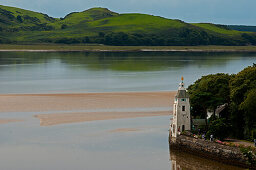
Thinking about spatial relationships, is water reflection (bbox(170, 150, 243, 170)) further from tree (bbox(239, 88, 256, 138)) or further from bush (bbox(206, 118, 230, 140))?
tree (bbox(239, 88, 256, 138))

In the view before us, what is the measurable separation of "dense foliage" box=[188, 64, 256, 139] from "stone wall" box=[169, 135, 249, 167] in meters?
2.31

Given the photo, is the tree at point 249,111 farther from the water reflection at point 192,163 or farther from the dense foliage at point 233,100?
the water reflection at point 192,163

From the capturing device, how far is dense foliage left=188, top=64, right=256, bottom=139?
38.2m

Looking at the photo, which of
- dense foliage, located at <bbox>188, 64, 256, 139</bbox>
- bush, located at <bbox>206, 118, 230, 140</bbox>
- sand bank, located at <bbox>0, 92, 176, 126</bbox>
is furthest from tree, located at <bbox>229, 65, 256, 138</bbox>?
sand bank, located at <bbox>0, 92, 176, 126</bbox>

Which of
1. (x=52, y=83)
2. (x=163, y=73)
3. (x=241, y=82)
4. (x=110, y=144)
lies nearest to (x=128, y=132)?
(x=110, y=144)

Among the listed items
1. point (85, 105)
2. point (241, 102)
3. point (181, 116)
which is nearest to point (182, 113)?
point (181, 116)

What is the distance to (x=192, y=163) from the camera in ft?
120

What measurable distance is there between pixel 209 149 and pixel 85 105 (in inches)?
1124

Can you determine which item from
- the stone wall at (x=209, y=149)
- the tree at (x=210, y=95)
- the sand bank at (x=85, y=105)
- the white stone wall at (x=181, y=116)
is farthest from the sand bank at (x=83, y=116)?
the stone wall at (x=209, y=149)

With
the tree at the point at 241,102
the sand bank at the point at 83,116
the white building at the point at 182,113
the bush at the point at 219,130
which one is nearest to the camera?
the bush at the point at 219,130

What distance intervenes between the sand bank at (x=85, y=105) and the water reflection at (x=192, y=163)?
16.9 m

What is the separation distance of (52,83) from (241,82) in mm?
55395

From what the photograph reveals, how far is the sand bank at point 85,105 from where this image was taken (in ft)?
179

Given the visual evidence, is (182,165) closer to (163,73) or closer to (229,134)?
(229,134)
